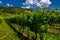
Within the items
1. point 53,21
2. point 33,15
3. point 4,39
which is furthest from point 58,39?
point 4,39

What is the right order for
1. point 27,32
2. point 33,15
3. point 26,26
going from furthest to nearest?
point 27,32, point 26,26, point 33,15

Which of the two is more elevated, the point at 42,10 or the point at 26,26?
the point at 42,10

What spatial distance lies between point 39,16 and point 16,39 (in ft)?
26.2

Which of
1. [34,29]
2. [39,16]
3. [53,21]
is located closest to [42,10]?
[39,16]

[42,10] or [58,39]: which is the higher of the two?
[42,10]

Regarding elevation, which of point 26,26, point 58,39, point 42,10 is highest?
point 42,10

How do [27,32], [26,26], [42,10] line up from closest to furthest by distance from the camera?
[42,10] → [26,26] → [27,32]

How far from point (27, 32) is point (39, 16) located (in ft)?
37.3

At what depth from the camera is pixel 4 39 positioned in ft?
146

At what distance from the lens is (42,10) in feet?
131

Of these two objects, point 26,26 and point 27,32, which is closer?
point 26,26

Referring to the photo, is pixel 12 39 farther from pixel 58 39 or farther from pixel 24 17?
pixel 58 39

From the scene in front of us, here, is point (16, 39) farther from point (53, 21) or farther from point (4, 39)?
point (53, 21)

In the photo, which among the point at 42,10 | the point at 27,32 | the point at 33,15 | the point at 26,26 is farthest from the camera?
the point at 27,32
